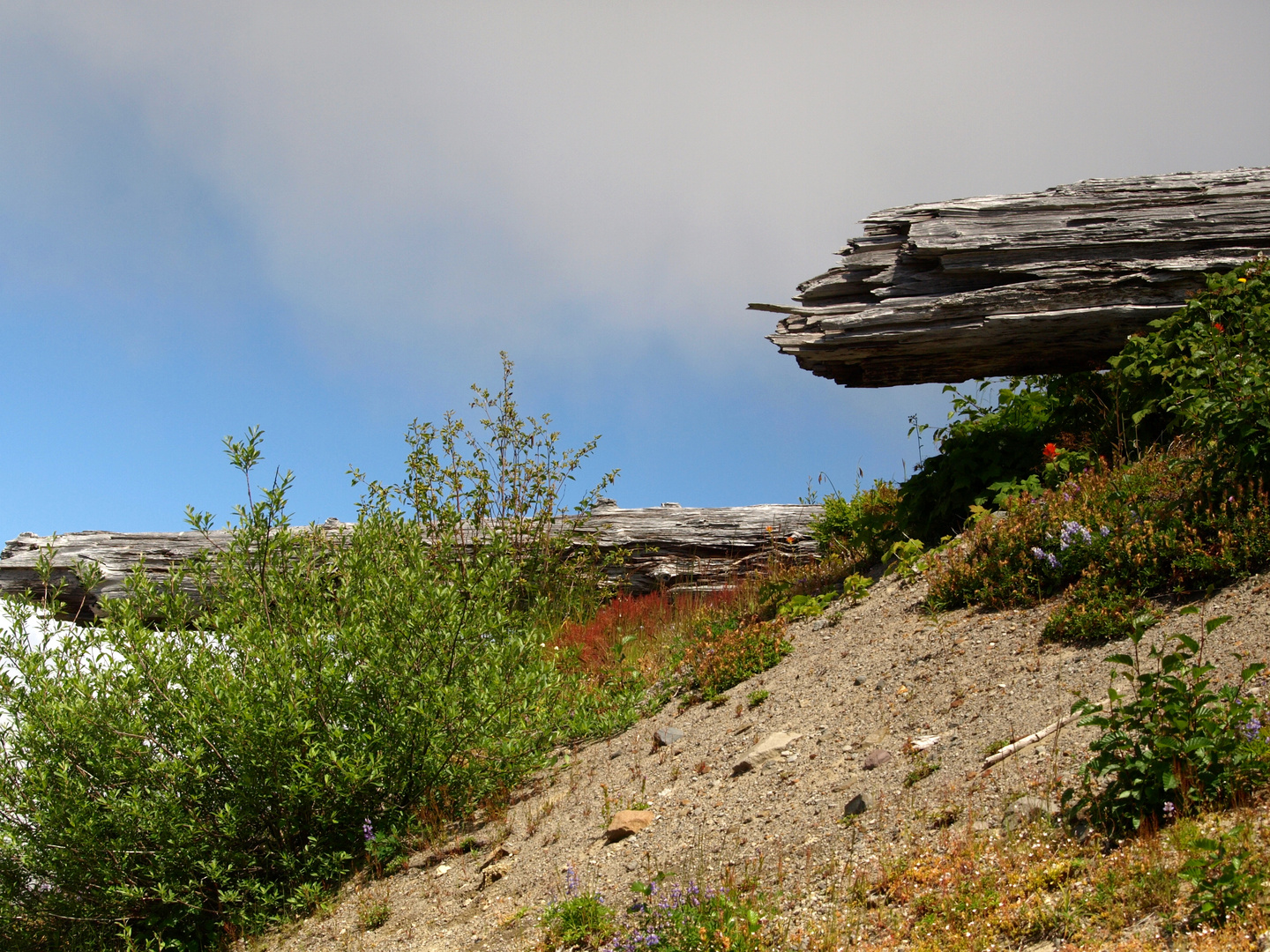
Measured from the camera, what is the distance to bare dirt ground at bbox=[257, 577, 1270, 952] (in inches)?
170

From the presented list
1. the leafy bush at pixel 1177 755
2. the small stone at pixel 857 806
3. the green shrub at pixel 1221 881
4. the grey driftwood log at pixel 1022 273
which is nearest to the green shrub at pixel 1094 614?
the leafy bush at pixel 1177 755

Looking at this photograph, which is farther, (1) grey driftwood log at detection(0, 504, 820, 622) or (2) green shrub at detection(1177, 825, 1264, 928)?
(1) grey driftwood log at detection(0, 504, 820, 622)

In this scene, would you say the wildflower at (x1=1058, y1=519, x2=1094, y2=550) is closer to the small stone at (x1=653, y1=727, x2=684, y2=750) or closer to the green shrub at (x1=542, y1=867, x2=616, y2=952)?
the small stone at (x1=653, y1=727, x2=684, y2=750)

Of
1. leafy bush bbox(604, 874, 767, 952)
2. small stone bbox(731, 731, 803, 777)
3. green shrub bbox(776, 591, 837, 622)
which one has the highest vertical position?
green shrub bbox(776, 591, 837, 622)

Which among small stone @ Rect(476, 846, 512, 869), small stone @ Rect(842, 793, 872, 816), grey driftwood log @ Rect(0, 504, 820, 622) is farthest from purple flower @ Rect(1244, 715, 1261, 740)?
grey driftwood log @ Rect(0, 504, 820, 622)

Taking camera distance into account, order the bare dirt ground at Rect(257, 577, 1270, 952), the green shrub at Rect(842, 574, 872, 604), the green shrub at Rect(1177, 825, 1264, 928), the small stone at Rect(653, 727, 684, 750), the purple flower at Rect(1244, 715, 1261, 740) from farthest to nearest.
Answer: the green shrub at Rect(842, 574, 872, 604), the small stone at Rect(653, 727, 684, 750), the bare dirt ground at Rect(257, 577, 1270, 952), the purple flower at Rect(1244, 715, 1261, 740), the green shrub at Rect(1177, 825, 1264, 928)

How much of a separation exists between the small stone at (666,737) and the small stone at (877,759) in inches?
65.9

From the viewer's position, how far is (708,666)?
24.4ft

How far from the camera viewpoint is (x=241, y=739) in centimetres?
518

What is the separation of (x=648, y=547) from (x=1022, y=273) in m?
5.75

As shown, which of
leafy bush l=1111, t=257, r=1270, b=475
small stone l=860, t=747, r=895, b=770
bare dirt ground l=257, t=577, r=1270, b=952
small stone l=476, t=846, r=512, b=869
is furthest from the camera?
leafy bush l=1111, t=257, r=1270, b=475

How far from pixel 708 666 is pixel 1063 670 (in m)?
2.80

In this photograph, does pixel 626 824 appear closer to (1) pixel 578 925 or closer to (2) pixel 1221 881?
(1) pixel 578 925

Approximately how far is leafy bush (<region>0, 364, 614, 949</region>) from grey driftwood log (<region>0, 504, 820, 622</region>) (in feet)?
20.7
